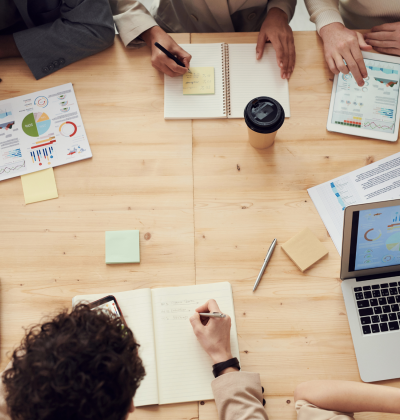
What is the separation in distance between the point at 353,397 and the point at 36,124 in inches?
43.1

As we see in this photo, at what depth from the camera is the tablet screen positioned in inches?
40.4

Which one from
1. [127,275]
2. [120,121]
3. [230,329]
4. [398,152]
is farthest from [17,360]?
[398,152]

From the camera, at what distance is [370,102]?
1043mm

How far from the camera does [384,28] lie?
1.11 metres

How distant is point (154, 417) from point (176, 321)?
0.21 meters

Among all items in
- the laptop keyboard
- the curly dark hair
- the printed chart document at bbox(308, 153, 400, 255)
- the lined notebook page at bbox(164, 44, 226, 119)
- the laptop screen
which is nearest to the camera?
the curly dark hair

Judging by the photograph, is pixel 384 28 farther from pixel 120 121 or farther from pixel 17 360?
pixel 17 360

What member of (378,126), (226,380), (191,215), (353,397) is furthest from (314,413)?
(378,126)

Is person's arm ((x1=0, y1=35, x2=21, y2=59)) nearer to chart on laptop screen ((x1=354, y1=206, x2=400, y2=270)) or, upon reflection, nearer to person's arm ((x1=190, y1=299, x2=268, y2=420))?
person's arm ((x1=190, y1=299, x2=268, y2=420))

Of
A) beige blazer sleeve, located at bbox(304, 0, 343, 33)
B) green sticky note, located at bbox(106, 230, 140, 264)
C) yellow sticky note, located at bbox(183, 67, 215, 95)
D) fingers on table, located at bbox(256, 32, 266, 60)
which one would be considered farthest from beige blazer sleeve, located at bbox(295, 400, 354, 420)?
beige blazer sleeve, located at bbox(304, 0, 343, 33)

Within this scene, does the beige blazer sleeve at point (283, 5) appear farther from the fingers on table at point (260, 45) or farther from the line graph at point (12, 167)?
the line graph at point (12, 167)

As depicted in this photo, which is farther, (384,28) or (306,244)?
(384,28)

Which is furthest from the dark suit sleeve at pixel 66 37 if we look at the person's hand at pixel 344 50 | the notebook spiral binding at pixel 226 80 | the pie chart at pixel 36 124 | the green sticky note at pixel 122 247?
the person's hand at pixel 344 50

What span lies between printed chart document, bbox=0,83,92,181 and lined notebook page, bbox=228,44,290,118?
1.55ft
